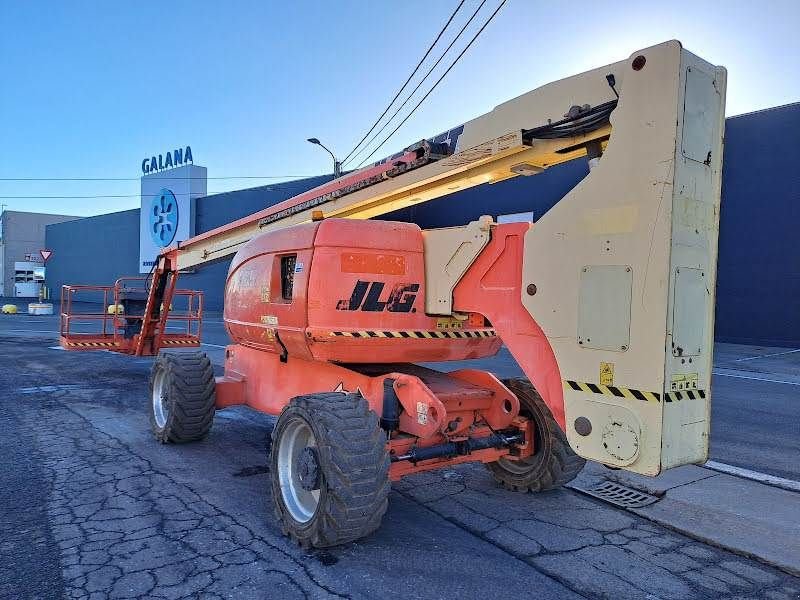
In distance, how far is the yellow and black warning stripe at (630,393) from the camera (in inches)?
122

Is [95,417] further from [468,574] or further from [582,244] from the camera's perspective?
[582,244]

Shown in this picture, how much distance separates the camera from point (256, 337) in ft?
19.1

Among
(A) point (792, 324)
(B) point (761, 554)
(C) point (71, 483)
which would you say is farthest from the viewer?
(A) point (792, 324)

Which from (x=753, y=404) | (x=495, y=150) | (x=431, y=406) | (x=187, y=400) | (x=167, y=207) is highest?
(x=167, y=207)

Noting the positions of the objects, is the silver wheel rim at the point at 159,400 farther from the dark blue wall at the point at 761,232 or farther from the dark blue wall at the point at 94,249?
the dark blue wall at the point at 94,249

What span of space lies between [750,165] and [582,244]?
18.6m

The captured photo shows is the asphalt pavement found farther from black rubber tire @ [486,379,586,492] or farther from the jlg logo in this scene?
the jlg logo

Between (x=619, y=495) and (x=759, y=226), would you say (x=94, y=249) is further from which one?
(x=619, y=495)

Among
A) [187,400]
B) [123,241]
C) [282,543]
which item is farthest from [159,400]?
[123,241]

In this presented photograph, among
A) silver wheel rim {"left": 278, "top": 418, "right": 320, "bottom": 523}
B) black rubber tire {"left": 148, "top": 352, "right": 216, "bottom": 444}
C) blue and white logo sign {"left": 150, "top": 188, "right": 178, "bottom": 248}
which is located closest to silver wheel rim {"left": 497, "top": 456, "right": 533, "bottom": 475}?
silver wheel rim {"left": 278, "top": 418, "right": 320, "bottom": 523}

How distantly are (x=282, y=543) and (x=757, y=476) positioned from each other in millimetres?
4554

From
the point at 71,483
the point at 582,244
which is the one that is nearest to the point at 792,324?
the point at 582,244

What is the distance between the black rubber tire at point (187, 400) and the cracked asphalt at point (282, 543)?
0.91ft

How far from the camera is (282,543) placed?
400cm
